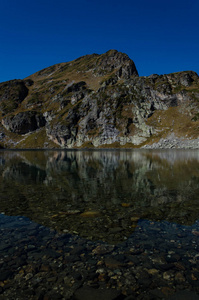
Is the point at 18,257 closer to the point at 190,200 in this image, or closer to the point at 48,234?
the point at 48,234

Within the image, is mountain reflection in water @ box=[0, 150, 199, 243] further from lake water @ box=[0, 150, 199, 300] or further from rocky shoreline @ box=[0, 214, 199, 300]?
rocky shoreline @ box=[0, 214, 199, 300]

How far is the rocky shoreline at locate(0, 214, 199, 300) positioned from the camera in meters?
6.63

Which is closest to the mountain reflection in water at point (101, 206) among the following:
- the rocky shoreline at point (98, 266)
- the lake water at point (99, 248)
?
the lake water at point (99, 248)

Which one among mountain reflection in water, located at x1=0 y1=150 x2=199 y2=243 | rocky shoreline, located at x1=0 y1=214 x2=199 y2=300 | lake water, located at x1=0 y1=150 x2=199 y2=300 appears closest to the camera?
rocky shoreline, located at x1=0 y1=214 x2=199 y2=300

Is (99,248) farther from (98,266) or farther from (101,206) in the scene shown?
(101,206)

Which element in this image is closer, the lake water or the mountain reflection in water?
the lake water

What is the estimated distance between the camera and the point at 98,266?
26.6 feet

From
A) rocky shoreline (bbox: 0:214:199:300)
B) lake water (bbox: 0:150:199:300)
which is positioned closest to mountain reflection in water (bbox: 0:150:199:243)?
lake water (bbox: 0:150:199:300)

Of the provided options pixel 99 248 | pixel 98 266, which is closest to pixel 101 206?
pixel 99 248

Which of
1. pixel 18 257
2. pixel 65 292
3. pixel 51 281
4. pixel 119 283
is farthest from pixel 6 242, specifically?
pixel 119 283

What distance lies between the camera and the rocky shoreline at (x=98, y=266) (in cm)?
663

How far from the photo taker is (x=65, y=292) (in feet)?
21.8

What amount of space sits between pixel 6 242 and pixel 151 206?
11.0m

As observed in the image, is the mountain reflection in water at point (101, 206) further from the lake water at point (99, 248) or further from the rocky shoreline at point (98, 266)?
the rocky shoreline at point (98, 266)
